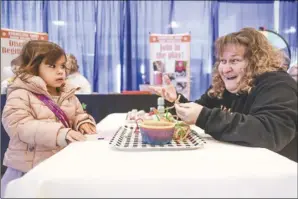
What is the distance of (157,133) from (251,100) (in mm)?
476

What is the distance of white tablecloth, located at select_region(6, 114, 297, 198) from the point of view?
55cm

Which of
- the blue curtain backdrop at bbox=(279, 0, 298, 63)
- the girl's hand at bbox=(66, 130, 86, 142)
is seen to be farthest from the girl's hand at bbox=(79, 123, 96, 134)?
the blue curtain backdrop at bbox=(279, 0, 298, 63)

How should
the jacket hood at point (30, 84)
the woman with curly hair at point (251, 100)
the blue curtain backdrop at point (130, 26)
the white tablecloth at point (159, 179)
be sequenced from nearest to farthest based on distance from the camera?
the white tablecloth at point (159, 179), the woman with curly hair at point (251, 100), the jacket hood at point (30, 84), the blue curtain backdrop at point (130, 26)

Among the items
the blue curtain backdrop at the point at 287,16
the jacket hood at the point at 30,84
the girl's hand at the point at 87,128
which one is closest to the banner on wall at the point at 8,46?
the jacket hood at the point at 30,84

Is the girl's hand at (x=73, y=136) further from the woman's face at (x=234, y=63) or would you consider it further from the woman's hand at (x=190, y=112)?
the woman's face at (x=234, y=63)

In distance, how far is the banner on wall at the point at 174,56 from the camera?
4562 mm

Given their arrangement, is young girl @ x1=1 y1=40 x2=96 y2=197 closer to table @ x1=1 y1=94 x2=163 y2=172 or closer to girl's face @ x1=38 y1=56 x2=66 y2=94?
girl's face @ x1=38 y1=56 x2=66 y2=94

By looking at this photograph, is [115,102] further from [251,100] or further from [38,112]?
[251,100]

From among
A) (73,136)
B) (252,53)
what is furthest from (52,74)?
(252,53)

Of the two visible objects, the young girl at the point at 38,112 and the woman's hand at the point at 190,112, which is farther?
the young girl at the point at 38,112

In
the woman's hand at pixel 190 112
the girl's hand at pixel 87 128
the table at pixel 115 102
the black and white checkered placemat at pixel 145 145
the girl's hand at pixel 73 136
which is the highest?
the woman's hand at pixel 190 112

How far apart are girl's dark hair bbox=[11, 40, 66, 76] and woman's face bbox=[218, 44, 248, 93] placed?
716 mm

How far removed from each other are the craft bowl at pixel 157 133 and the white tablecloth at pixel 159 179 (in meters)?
0.15

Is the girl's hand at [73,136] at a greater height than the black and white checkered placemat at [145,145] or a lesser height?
lesser
